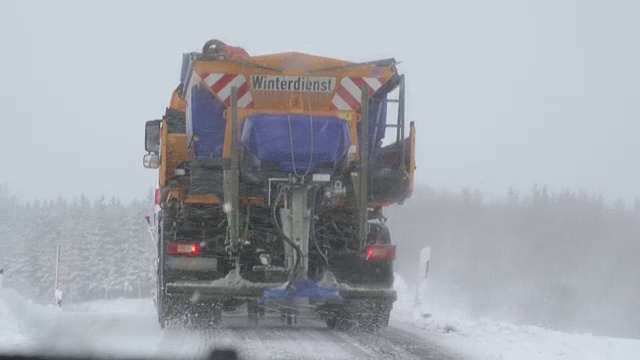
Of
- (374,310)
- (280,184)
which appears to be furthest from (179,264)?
(374,310)

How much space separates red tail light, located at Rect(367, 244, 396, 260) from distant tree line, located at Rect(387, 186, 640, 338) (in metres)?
66.2

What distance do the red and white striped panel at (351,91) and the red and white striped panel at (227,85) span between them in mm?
932

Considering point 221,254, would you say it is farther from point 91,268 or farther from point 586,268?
point 586,268

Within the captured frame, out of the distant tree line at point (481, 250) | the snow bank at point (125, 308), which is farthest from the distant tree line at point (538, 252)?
the snow bank at point (125, 308)

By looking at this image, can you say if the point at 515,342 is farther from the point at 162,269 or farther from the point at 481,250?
the point at 481,250

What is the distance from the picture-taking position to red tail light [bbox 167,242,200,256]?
10.8m

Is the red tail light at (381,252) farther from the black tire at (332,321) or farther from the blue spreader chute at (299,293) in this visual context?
the black tire at (332,321)

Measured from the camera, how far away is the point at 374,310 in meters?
11.4

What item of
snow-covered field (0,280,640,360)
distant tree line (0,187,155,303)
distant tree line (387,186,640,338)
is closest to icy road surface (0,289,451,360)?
snow-covered field (0,280,640,360)

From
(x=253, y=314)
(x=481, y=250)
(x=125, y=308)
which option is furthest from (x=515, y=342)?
(x=481, y=250)

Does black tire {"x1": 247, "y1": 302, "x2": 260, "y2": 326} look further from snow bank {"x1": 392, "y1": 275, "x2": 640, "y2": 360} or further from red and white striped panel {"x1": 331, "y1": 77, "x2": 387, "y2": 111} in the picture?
red and white striped panel {"x1": 331, "y1": 77, "x2": 387, "y2": 111}

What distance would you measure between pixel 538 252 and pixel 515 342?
91026 millimetres

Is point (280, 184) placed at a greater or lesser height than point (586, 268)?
greater

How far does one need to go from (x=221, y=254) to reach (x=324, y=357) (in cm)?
243
